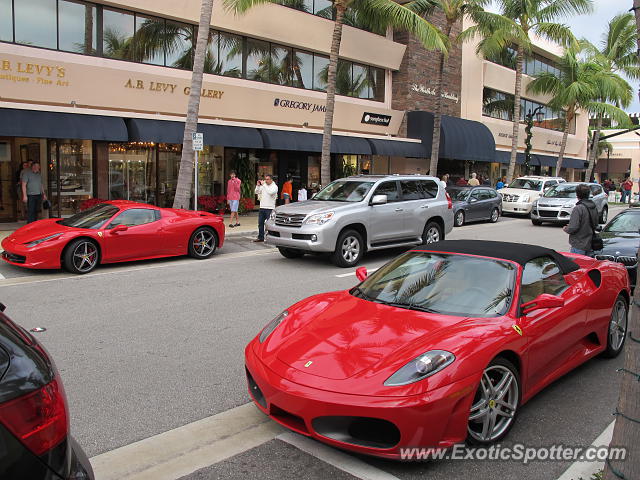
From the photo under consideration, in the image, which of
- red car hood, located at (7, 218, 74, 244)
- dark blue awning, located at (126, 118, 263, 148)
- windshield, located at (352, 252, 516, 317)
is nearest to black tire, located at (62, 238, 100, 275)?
red car hood, located at (7, 218, 74, 244)

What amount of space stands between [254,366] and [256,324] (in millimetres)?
2982

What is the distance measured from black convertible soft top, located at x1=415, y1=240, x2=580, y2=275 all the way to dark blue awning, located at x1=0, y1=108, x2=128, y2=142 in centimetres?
1319

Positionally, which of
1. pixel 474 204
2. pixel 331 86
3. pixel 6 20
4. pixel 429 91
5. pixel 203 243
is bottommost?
pixel 203 243

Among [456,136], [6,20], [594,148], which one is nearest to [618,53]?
[594,148]

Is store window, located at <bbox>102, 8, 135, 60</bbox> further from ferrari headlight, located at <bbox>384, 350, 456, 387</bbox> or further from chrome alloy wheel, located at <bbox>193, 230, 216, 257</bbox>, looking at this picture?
ferrari headlight, located at <bbox>384, 350, 456, 387</bbox>

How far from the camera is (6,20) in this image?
15.3 meters

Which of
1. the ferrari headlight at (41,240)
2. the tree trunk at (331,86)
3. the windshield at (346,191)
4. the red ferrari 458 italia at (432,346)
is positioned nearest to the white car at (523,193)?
the tree trunk at (331,86)

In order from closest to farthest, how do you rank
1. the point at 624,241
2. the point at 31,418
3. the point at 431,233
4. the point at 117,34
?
the point at 31,418 < the point at 624,241 < the point at 431,233 < the point at 117,34

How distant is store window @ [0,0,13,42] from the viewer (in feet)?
50.0

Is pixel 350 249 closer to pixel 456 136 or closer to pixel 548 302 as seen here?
pixel 548 302

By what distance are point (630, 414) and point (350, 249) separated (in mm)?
9137

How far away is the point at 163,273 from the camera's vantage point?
10.5 metres

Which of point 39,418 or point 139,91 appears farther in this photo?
point 139,91

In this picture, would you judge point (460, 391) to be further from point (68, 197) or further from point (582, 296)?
point (68, 197)
